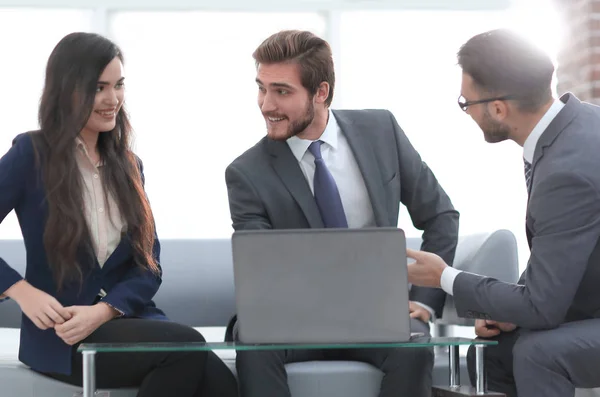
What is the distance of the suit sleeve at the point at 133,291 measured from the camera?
2416mm

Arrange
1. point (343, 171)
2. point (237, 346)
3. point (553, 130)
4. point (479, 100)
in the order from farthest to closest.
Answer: point (343, 171)
point (479, 100)
point (553, 130)
point (237, 346)

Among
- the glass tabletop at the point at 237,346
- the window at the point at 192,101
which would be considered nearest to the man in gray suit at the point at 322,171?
the glass tabletop at the point at 237,346

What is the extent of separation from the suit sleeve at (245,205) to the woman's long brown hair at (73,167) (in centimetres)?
29

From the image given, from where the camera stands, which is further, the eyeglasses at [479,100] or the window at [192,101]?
the window at [192,101]

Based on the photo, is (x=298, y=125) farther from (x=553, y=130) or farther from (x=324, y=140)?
(x=553, y=130)

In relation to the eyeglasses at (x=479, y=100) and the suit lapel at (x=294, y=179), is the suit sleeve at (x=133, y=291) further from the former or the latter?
the eyeglasses at (x=479, y=100)

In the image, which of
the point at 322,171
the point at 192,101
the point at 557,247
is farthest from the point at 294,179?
the point at 192,101

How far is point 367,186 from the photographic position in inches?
109

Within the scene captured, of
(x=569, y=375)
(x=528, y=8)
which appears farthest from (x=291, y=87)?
(x=528, y=8)

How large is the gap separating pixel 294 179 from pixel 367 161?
251 millimetres

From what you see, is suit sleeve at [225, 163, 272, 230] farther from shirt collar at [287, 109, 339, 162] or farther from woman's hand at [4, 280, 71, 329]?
woman's hand at [4, 280, 71, 329]

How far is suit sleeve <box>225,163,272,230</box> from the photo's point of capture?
2.72m

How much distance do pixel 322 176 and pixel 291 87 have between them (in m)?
0.31

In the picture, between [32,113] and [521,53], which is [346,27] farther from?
[521,53]
